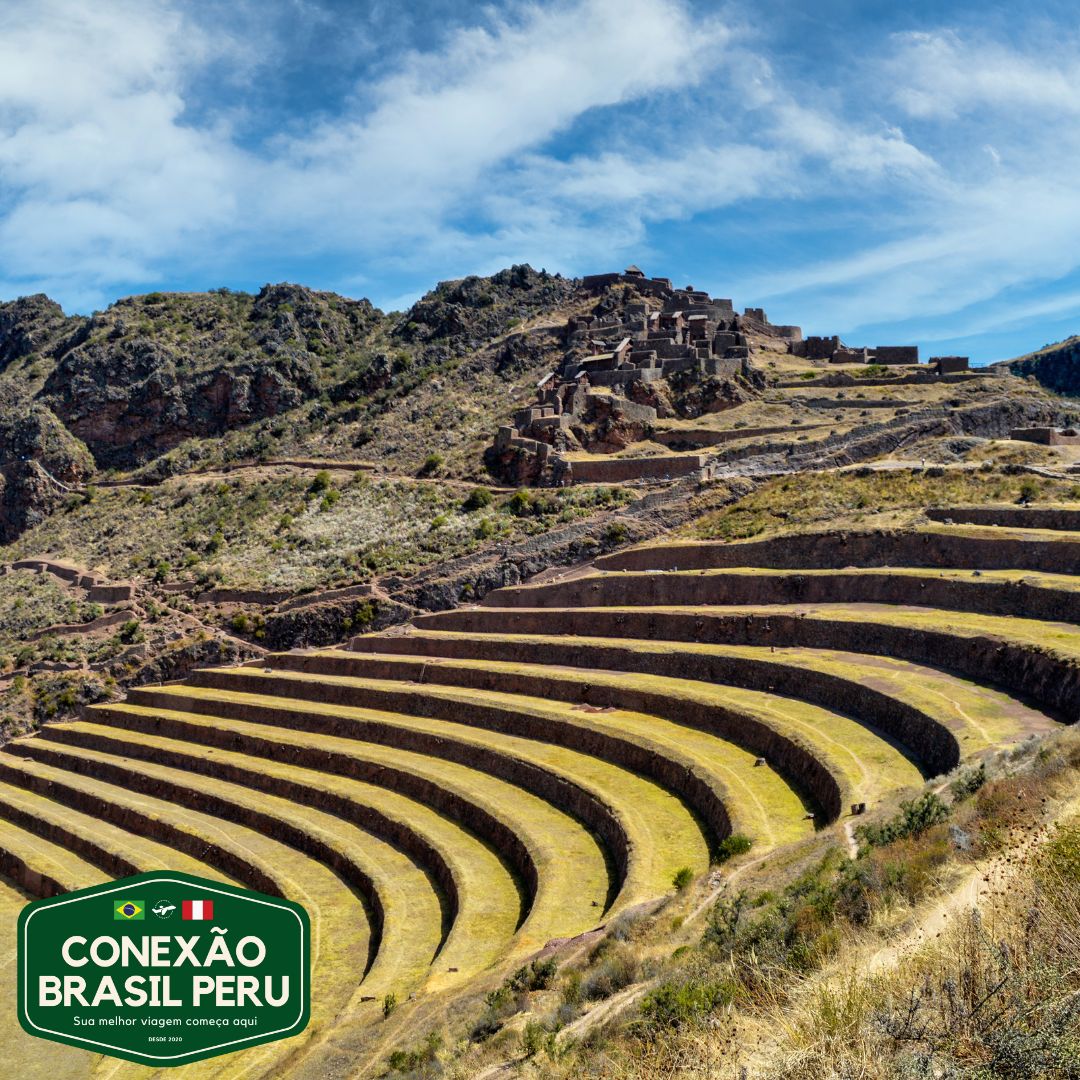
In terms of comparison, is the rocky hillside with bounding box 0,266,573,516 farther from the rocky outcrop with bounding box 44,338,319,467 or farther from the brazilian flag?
the brazilian flag

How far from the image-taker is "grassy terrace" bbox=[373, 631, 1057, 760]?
17.6 m

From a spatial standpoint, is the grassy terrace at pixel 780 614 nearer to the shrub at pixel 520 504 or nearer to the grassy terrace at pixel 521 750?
the grassy terrace at pixel 521 750

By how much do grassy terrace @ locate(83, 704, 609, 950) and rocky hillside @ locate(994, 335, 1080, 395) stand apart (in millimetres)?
74364

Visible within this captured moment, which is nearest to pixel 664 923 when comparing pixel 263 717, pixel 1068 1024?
pixel 1068 1024

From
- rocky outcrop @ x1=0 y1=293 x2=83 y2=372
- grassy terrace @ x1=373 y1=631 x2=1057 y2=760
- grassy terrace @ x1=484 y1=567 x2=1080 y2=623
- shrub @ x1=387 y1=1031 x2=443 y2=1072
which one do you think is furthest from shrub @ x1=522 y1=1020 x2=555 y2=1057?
rocky outcrop @ x1=0 y1=293 x2=83 y2=372

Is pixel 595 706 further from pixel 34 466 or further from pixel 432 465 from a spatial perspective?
pixel 34 466

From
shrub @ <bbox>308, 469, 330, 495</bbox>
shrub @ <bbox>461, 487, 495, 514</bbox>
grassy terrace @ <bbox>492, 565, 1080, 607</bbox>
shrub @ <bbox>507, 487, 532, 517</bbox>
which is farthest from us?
shrub @ <bbox>308, 469, 330, 495</bbox>

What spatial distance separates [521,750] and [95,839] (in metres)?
11.9

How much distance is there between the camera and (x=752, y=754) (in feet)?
69.7

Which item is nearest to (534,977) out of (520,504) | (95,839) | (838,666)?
(838,666)

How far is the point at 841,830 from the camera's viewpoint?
14.5 meters

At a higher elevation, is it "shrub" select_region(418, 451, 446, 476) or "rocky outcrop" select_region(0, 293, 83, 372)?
"rocky outcrop" select_region(0, 293, 83, 372)

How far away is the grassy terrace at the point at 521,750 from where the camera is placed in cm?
1764

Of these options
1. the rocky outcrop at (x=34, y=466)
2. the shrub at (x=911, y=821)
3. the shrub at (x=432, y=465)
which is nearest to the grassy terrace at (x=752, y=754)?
the shrub at (x=911, y=821)
